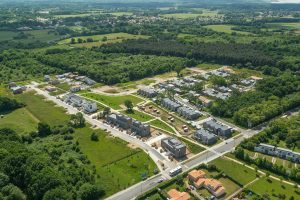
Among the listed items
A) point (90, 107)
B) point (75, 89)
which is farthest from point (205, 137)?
point (75, 89)

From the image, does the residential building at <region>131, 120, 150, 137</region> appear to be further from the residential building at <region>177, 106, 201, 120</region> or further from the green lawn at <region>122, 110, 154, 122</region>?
the residential building at <region>177, 106, 201, 120</region>

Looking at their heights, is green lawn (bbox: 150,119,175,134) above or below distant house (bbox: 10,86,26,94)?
below

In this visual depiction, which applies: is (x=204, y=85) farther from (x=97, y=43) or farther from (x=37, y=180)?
(x=97, y=43)

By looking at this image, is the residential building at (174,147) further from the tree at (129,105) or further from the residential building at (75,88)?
the residential building at (75,88)

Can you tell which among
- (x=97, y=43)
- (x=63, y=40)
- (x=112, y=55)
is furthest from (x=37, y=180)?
(x=63, y=40)

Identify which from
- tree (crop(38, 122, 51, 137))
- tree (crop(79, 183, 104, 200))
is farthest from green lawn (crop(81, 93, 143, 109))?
tree (crop(79, 183, 104, 200))

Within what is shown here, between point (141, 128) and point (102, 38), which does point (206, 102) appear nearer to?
point (141, 128)

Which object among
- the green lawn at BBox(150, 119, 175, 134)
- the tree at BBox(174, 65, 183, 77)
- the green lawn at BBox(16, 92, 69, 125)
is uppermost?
the tree at BBox(174, 65, 183, 77)
